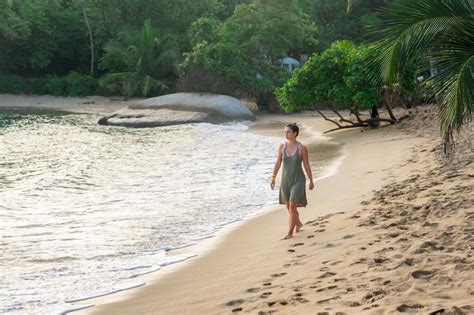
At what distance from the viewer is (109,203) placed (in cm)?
1222

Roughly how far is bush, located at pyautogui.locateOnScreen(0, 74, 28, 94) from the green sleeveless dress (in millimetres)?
43548

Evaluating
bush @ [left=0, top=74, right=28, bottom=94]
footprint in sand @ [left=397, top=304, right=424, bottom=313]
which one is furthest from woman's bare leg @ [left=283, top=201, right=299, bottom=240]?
bush @ [left=0, top=74, right=28, bottom=94]

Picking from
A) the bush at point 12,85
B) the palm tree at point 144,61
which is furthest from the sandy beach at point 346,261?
the bush at point 12,85

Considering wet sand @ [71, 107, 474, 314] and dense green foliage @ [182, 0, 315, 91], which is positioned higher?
dense green foliage @ [182, 0, 315, 91]

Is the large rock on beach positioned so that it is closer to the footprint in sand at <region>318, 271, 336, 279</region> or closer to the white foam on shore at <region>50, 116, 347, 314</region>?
the white foam on shore at <region>50, 116, 347, 314</region>

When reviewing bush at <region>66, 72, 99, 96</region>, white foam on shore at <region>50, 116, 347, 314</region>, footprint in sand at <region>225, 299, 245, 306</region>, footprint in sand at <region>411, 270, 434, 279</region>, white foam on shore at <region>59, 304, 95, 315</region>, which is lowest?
white foam on shore at <region>59, 304, 95, 315</region>

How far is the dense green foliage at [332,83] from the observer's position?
71.7 feet

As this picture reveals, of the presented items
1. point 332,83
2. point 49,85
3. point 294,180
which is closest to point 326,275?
point 294,180

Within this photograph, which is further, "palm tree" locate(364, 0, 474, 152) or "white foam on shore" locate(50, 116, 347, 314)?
"palm tree" locate(364, 0, 474, 152)

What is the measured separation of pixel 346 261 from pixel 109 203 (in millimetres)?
6587

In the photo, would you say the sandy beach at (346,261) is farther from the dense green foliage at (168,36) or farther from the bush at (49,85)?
the bush at (49,85)

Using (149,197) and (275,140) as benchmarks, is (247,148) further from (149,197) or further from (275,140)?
(149,197)

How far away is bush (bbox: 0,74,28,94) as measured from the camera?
48781 millimetres

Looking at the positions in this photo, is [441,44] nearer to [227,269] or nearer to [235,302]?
[227,269]
